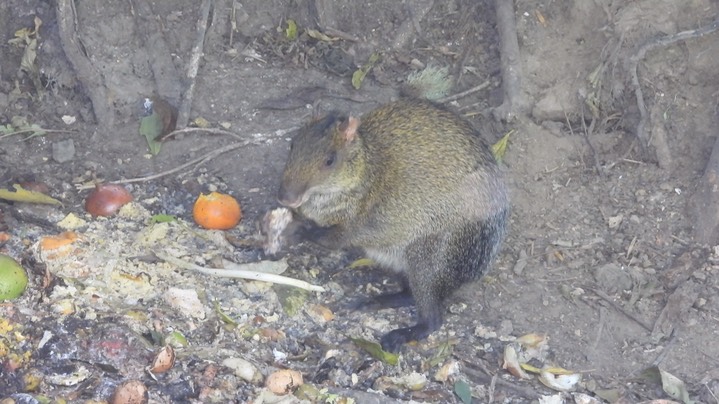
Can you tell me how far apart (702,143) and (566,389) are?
210cm

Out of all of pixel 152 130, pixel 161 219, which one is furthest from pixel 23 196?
pixel 152 130

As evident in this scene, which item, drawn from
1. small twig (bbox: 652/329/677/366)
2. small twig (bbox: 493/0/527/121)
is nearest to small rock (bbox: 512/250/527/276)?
small twig (bbox: 652/329/677/366)

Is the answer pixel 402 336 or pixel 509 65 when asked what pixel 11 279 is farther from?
pixel 509 65

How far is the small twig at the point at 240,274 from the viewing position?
17.4ft

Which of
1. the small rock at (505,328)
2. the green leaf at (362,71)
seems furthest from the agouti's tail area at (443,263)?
the green leaf at (362,71)

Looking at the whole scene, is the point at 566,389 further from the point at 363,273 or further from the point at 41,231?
the point at 41,231

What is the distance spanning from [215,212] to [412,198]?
3.59 feet

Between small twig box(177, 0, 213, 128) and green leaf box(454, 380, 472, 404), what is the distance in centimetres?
267

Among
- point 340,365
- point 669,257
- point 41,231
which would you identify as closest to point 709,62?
point 669,257

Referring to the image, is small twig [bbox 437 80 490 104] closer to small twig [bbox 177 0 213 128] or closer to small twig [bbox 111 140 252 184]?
small twig [bbox 111 140 252 184]

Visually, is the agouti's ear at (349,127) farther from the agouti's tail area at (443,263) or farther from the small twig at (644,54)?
the small twig at (644,54)

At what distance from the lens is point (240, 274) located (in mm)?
5340

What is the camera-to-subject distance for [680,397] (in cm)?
490

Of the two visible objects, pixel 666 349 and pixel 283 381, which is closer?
pixel 283 381
